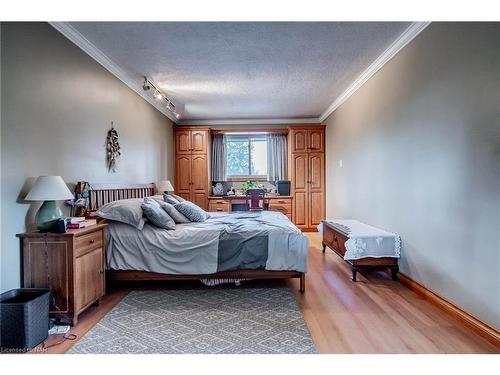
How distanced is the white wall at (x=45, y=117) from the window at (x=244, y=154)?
3.42 m

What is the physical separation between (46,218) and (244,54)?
2.68 meters

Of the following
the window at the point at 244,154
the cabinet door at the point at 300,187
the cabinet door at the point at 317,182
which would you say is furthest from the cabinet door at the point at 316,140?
the window at the point at 244,154

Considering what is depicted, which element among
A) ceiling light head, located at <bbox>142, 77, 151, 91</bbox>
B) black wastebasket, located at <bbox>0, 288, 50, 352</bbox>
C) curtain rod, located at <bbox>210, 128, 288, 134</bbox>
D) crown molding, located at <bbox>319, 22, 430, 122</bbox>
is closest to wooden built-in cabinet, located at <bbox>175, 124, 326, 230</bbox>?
curtain rod, located at <bbox>210, 128, 288, 134</bbox>

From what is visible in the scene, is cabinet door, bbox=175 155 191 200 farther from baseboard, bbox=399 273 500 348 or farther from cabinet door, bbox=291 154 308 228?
baseboard, bbox=399 273 500 348

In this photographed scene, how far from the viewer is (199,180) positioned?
6754mm

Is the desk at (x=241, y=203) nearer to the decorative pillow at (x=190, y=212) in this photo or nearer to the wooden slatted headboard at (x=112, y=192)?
the wooden slatted headboard at (x=112, y=192)

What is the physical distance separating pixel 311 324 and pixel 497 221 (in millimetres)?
1531

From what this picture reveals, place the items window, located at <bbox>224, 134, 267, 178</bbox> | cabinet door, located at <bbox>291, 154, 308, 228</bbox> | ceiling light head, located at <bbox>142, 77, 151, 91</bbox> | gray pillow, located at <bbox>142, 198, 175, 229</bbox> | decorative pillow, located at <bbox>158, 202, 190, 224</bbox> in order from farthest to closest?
window, located at <bbox>224, 134, 267, 178</bbox> < cabinet door, located at <bbox>291, 154, 308, 228</bbox> < ceiling light head, located at <bbox>142, 77, 151, 91</bbox> < decorative pillow, located at <bbox>158, 202, 190, 224</bbox> < gray pillow, located at <bbox>142, 198, 175, 229</bbox>

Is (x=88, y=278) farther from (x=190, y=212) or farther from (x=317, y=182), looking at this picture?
(x=317, y=182)

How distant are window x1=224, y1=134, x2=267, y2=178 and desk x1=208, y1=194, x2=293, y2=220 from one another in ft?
2.89

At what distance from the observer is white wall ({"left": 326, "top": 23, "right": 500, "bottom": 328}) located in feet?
6.96
